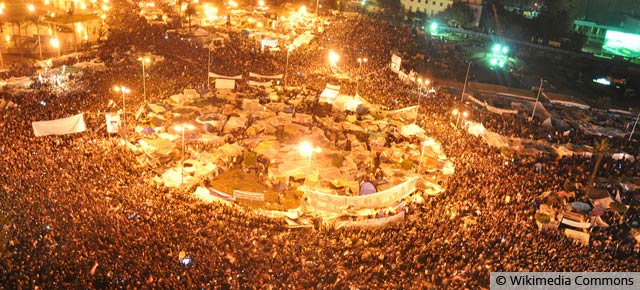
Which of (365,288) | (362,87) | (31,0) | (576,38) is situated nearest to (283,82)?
(362,87)

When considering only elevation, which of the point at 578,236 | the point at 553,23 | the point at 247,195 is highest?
the point at 553,23

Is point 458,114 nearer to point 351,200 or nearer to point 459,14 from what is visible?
point 351,200

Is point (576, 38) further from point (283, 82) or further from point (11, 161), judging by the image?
point (11, 161)

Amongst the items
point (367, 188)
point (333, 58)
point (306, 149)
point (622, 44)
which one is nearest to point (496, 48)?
point (622, 44)

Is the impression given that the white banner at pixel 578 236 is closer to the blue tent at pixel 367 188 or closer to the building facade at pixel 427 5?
the blue tent at pixel 367 188

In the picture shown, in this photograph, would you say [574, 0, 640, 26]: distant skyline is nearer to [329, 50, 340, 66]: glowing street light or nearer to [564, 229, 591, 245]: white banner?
[329, 50, 340, 66]: glowing street light
